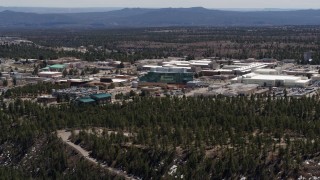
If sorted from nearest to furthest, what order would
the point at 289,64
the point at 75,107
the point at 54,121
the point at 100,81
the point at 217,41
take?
the point at 54,121
the point at 75,107
the point at 100,81
the point at 289,64
the point at 217,41

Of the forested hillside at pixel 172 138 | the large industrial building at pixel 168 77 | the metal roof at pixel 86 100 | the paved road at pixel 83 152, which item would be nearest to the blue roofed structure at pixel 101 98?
the metal roof at pixel 86 100

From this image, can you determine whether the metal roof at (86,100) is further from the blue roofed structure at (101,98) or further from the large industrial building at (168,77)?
the large industrial building at (168,77)

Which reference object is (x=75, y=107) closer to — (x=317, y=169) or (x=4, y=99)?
(x=4, y=99)

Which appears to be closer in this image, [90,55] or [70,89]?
[70,89]

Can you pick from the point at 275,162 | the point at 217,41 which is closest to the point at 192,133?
the point at 275,162

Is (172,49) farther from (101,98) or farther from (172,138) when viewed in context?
(172,138)

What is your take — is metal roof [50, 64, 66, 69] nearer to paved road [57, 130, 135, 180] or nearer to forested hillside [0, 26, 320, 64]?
forested hillside [0, 26, 320, 64]

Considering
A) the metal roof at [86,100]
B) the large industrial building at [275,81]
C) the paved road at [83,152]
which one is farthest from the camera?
the large industrial building at [275,81]

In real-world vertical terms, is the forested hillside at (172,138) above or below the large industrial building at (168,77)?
above
